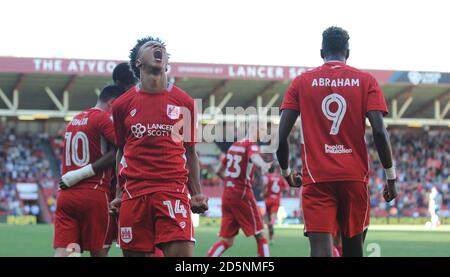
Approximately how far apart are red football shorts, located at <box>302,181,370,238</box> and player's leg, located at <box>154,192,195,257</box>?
114 centimetres

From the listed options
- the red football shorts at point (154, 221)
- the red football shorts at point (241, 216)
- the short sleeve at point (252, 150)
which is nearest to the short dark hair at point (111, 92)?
the red football shorts at point (154, 221)

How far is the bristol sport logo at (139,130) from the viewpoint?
6.37 meters

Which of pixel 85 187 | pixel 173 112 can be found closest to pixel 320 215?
pixel 173 112

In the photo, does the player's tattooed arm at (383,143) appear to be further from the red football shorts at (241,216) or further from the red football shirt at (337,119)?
the red football shorts at (241,216)

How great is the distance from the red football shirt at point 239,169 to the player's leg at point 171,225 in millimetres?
7180

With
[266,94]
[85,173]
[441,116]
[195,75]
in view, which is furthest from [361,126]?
[441,116]

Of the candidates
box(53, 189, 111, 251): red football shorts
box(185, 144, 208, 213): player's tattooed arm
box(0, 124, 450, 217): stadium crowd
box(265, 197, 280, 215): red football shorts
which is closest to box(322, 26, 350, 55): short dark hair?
box(185, 144, 208, 213): player's tattooed arm

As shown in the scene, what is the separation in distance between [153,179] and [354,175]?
1750 millimetres

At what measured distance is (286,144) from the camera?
23.4 feet

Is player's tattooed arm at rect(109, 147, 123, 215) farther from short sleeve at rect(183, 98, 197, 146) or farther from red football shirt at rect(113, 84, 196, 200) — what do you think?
short sleeve at rect(183, 98, 197, 146)

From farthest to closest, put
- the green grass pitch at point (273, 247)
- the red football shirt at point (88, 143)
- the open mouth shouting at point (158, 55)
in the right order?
1. the green grass pitch at point (273, 247)
2. the red football shirt at point (88, 143)
3. the open mouth shouting at point (158, 55)

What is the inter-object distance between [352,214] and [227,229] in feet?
21.9

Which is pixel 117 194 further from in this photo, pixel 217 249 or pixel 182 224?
pixel 217 249

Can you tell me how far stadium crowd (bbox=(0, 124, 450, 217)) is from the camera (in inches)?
1553
